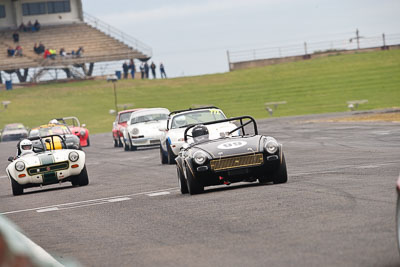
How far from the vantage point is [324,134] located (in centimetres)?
3053

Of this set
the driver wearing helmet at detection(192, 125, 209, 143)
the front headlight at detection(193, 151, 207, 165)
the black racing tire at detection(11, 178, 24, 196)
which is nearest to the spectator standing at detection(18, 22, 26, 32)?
the black racing tire at detection(11, 178, 24, 196)

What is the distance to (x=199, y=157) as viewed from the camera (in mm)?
12617

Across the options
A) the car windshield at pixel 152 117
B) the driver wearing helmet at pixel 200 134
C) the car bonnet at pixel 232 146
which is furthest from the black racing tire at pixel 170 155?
the car bonnet at pixel 232 146

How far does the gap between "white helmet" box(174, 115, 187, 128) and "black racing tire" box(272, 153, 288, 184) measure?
931 centimetres

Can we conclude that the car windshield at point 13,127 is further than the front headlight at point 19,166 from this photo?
Yes

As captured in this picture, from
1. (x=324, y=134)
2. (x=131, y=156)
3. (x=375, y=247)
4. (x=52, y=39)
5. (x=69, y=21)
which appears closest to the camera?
(x=375, y=247)

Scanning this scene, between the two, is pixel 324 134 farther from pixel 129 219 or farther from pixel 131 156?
pixel 129 219

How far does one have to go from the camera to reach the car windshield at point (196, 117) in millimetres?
20861

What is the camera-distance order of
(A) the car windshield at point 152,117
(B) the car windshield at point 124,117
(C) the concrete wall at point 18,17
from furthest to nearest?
(C) the concrete wall at point 18,17
(B) the car windshield at point 124,117
(A) the car windshield at point 152,117

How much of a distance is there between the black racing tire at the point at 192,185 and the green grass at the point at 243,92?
42.7 meters

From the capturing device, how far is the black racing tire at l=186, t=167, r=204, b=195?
12704 millimetres

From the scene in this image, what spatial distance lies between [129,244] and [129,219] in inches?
90.7

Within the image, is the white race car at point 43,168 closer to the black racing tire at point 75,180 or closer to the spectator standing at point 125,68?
the black racing tire at point 75,180

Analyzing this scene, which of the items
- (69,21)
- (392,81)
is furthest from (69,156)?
(69,21)
